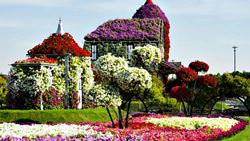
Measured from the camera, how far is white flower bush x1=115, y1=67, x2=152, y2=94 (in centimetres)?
1831

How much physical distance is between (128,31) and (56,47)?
23242mm

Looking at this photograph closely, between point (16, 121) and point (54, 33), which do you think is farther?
point (54, 33)

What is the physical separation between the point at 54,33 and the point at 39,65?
14.1 ft

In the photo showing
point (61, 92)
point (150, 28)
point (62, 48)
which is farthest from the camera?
point (150, 28)

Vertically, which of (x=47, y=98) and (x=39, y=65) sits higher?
(x=39, y=65)

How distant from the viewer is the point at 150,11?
196 ft

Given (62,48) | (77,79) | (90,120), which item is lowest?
(90,120)

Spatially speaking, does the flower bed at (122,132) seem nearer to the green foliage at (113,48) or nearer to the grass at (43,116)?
the grass at (43,116)

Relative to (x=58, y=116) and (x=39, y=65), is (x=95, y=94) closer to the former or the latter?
(x=58, y=116)

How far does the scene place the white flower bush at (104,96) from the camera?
60.5ft

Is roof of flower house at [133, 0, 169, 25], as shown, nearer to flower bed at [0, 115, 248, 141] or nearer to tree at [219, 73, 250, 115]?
tree at [219, 73, 250, 115]

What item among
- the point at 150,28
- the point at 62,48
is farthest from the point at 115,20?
the point at 62,48

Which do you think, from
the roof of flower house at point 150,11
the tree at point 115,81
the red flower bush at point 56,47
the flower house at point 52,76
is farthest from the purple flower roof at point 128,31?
the tree at point 115,81

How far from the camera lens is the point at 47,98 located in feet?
78.4
